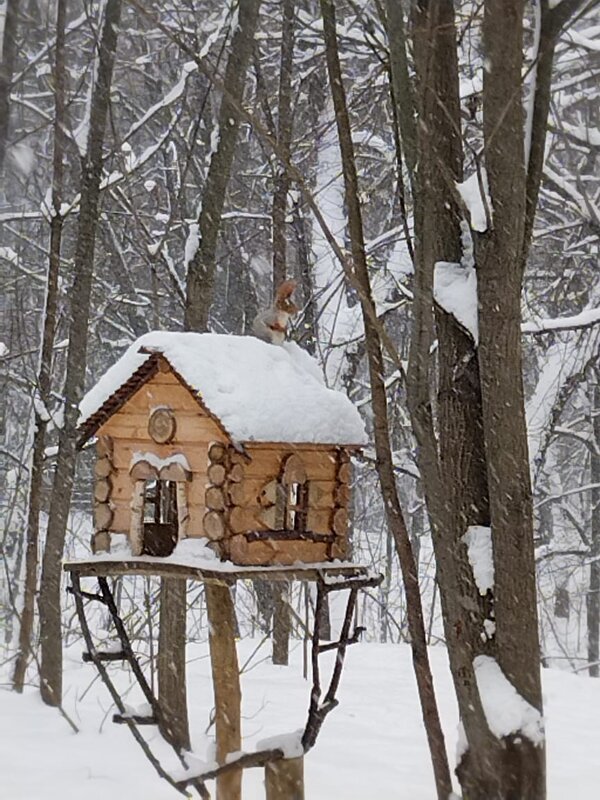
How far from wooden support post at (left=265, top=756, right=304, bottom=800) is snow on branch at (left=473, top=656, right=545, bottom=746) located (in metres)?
0.59

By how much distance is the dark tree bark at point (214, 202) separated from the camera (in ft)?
15.9

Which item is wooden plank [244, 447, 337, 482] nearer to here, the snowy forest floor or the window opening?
the window opening

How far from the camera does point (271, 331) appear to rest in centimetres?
332

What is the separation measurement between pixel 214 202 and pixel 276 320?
173 cm

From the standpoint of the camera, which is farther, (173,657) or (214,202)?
(214,202)

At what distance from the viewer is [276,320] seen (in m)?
3.31

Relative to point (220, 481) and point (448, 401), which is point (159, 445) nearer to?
point (220, 481)

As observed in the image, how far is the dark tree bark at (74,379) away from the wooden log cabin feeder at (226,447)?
2303 millimetres

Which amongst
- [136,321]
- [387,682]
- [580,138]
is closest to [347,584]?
[387,682]

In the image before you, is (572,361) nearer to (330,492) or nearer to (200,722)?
(200,722)

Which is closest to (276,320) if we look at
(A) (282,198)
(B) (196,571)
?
(B) (196,571)

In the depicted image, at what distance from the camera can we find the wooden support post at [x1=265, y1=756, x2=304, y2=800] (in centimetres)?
312

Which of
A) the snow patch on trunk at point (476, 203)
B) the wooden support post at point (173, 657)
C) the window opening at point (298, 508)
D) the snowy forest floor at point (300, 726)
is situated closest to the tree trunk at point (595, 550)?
the snowy forest floor at point (300, 726)

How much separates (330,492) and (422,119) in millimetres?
1125
